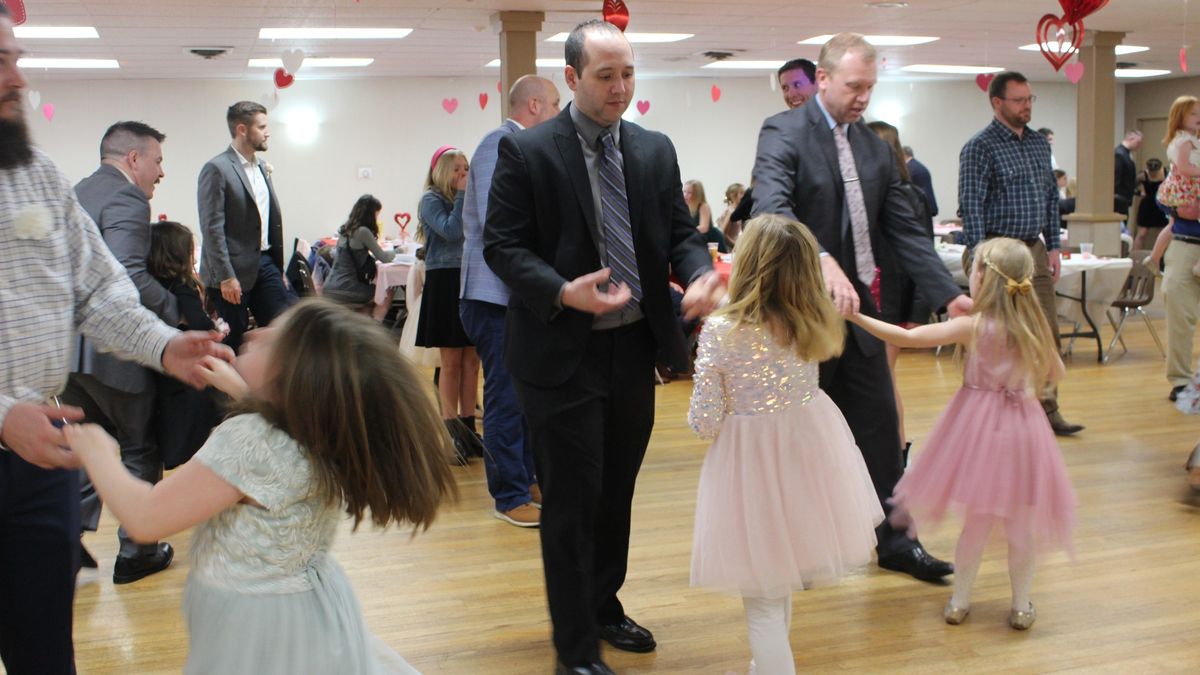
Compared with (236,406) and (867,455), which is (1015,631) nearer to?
(867,455)

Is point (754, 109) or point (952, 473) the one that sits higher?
point (754, 109)

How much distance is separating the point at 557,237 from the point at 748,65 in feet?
44.5

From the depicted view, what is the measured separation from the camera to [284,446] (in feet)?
5.91

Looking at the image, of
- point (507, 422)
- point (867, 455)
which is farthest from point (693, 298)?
point (507, 422)

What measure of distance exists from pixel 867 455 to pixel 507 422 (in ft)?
4.87

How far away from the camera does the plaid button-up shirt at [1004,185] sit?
5.30 metres

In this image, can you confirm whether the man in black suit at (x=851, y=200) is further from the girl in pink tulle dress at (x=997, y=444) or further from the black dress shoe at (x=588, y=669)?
the black dress shoe at (x=588, y=669)

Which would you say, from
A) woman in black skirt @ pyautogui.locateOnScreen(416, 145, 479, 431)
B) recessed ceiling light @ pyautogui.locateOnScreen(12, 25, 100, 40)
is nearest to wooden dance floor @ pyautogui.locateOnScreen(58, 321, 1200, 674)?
woman in black skirt @ pyautogui.locateOnScreen(416, 145, 479, 431)

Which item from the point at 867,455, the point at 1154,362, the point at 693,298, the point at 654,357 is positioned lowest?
the point at 1154,362

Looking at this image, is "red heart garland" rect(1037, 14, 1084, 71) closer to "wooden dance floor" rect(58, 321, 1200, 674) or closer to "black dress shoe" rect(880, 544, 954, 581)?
"wooden dance floor" rect(58, 321, 1200, 674)

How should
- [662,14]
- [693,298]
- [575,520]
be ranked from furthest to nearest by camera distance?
[662,14]
[575,520]
[693,298]

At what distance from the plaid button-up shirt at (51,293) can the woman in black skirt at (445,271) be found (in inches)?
122

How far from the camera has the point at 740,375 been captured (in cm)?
274

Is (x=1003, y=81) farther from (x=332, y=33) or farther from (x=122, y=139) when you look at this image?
(x=332, y=33)
